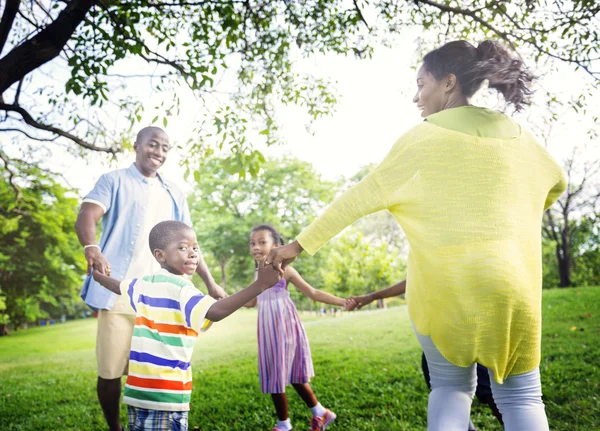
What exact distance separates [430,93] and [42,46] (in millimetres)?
4189

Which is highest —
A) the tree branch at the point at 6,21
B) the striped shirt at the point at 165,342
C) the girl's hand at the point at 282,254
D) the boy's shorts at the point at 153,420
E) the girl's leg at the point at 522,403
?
the tree branch at the point at 6,21

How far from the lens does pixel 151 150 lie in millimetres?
3365

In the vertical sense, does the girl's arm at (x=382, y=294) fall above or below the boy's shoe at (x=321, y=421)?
above

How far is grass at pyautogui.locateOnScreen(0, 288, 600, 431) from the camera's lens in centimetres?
411

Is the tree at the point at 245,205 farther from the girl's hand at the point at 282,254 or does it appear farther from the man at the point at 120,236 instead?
the girl's hand at the point at 282,254

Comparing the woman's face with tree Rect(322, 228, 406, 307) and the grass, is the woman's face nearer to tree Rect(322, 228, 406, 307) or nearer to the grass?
the grass

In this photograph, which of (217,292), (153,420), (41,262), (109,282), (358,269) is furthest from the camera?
(358,269)

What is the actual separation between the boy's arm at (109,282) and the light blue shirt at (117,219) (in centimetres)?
49

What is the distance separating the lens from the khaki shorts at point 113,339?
3211 millimetres

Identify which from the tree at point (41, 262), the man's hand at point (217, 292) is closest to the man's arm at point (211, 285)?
the man's hand at point (217, 292)

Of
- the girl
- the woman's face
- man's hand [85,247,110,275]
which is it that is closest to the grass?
the girl

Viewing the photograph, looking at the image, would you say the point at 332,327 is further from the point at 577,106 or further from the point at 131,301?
the point at 131,301

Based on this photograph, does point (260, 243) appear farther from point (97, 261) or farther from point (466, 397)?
point (466, 397)

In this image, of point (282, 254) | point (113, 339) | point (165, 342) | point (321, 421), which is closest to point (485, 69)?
point (282, 254)
